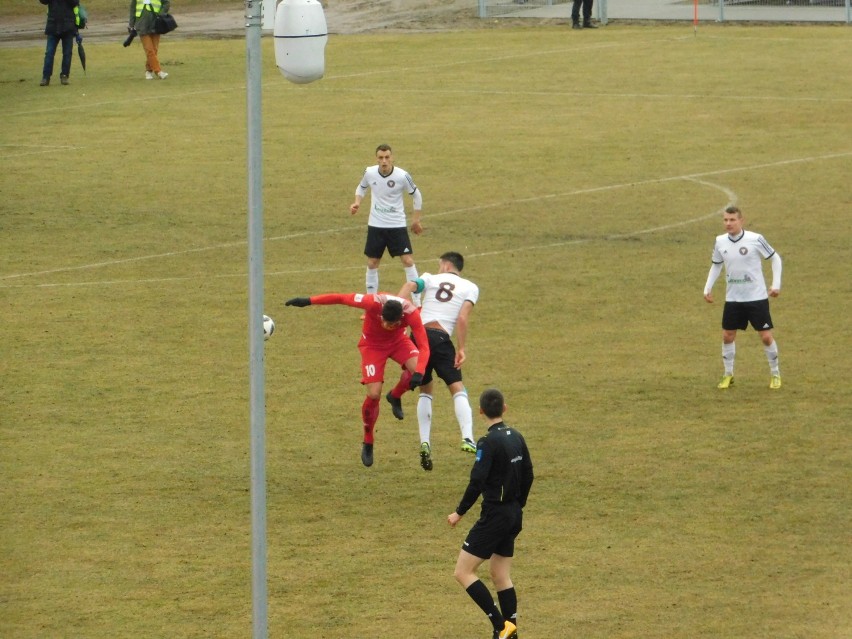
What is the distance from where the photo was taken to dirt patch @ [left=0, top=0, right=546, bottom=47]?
54969 millimetres

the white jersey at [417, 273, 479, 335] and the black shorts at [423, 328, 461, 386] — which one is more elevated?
the white jersey at [417, 273, 479, 335]

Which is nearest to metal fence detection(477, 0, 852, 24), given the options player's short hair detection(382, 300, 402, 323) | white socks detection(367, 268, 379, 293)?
white socks detection(367, 268, 379, 293)

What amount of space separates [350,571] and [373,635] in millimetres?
1396

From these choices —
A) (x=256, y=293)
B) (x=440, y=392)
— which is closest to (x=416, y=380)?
(x=440, y=392)

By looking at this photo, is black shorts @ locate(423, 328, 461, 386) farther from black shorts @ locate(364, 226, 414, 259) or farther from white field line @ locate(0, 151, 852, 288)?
white field line @ locate(0, 151, 852, 288)

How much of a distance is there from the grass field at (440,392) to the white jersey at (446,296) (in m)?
1.56

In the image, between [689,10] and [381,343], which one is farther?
[689,10]

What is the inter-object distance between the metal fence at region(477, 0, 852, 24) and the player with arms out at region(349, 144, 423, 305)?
31978 millimetres

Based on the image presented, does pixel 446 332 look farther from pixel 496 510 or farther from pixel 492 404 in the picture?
pixel 496 510

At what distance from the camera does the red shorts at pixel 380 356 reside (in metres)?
16.5

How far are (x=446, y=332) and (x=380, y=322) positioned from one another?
947 millimetres

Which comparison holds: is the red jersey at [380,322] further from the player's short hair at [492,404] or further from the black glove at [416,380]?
the player's short hair at [492,404]

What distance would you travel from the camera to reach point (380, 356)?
54.4ft

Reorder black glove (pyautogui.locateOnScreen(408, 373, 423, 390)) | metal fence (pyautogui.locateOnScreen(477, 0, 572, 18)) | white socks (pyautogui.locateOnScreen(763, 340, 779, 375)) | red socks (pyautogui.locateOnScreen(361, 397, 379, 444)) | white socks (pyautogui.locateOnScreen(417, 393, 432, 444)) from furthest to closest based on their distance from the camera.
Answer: metal fence (pyautogui.locateOnScreen(477, 0, 572, 18)) → white socks (pyautogui.locateOnScreen(763, 340, 779, 375)) → white socks (pyautogui.locateOnScreen(417, 393, 432, 444)) → red socks (pyautogui.locateOnScreen(361, 397, 379, 444)) → black glove (pyautogui.locateOnScreen(408, 373, 423, 390))
